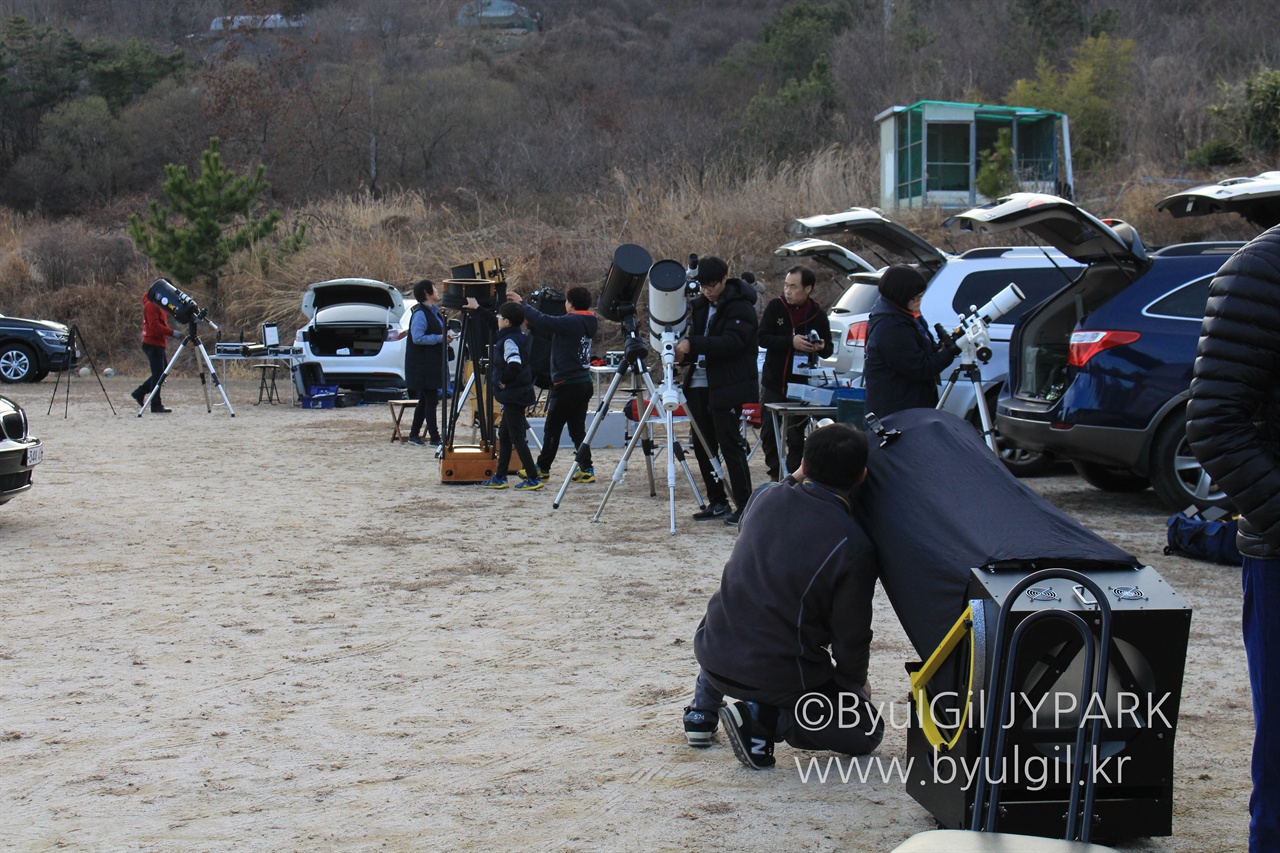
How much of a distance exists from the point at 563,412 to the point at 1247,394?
861 cm

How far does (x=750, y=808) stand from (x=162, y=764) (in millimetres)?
2122

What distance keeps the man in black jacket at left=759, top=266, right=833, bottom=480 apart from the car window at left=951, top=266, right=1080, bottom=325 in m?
1.87

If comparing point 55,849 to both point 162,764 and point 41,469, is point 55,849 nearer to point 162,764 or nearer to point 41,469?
point 162,764

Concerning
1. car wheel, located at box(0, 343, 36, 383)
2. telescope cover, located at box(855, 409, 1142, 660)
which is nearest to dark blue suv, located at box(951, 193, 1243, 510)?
telescope cover, located at box(855, 409, 1142, 660)

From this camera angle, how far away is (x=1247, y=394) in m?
2.88

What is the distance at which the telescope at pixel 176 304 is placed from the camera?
54.8 ft

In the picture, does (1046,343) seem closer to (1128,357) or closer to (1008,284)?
(1128,357)

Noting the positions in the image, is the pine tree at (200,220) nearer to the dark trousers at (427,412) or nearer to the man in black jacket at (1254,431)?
the dark trousers at (427,412)

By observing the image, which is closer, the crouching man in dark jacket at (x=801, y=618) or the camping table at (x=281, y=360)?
the crouching man in dark jacket at (x=801, y=618)

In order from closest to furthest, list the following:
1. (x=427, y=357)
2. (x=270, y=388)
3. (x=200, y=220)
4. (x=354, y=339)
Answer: (x=427, y=357), (x=354, y=339), (x=270, y=388), (x=200, y=220)

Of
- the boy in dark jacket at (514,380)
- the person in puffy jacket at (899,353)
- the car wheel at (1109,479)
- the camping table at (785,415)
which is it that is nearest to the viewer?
the person in puffy jacket at (899,353)

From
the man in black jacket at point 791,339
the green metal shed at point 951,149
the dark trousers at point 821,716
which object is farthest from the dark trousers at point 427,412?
the green metal shed at point 951,149

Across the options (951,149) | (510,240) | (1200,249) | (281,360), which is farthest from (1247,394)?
(510,240)

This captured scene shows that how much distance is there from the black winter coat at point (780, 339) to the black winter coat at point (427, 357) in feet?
16.3
